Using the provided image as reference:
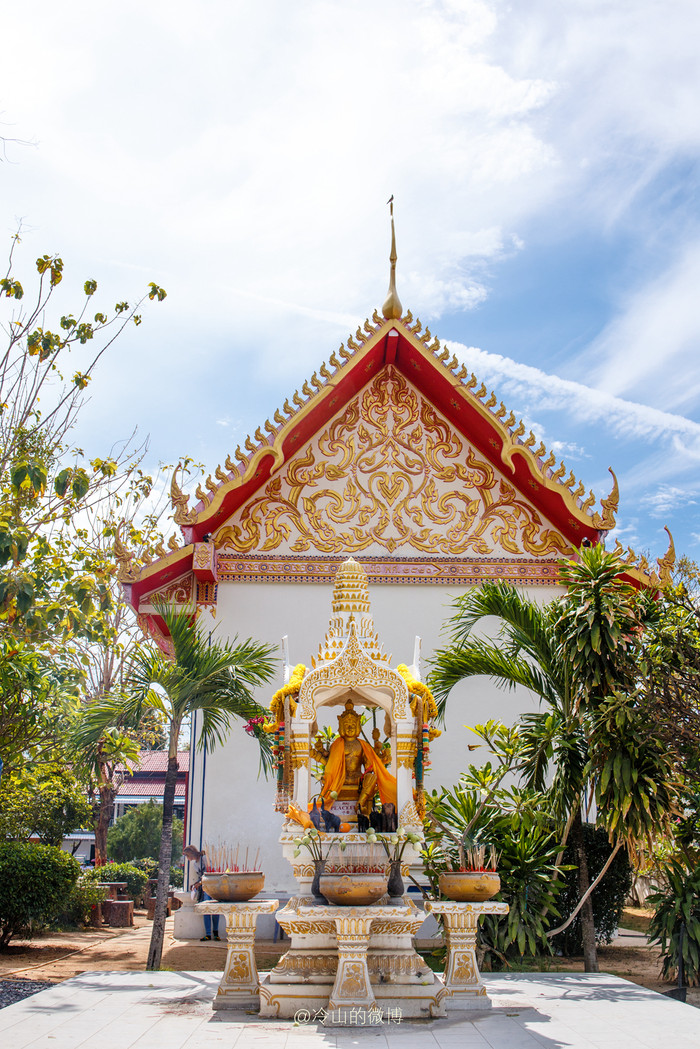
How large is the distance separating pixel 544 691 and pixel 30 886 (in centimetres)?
567

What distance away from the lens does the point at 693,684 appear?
23.2 ft

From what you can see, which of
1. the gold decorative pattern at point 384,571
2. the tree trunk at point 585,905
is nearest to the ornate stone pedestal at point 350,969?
the tree trunk at point 585,905

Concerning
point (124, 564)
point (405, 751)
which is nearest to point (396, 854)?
point (405, 751)

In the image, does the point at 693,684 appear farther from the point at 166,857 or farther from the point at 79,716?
the point at 79,716

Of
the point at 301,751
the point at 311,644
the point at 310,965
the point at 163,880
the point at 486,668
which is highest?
the point at 311,644

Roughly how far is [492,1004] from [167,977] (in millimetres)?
2432

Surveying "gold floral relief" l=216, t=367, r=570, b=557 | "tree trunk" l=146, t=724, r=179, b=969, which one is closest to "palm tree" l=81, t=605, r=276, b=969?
"tree trunk" l=146, t=724, r=179, b=969

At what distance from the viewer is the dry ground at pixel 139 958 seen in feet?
24.9

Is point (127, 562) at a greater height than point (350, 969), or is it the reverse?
point (127, 562)

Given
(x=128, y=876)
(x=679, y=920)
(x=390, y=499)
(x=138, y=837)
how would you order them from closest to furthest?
(x=679, y=920) → (x=390, y=499) → (x=128, y=876) → (x=138, y=837)

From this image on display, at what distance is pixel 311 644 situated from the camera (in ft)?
31.7

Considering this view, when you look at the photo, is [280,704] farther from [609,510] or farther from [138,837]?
[138,837]

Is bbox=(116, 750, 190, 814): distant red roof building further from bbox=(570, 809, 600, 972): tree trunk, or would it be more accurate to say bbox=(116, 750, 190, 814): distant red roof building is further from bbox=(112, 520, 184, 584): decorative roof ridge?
bbox=(570, 809, 600, 972): tree trunk

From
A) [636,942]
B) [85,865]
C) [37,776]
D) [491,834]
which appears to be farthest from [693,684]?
[85,865]
